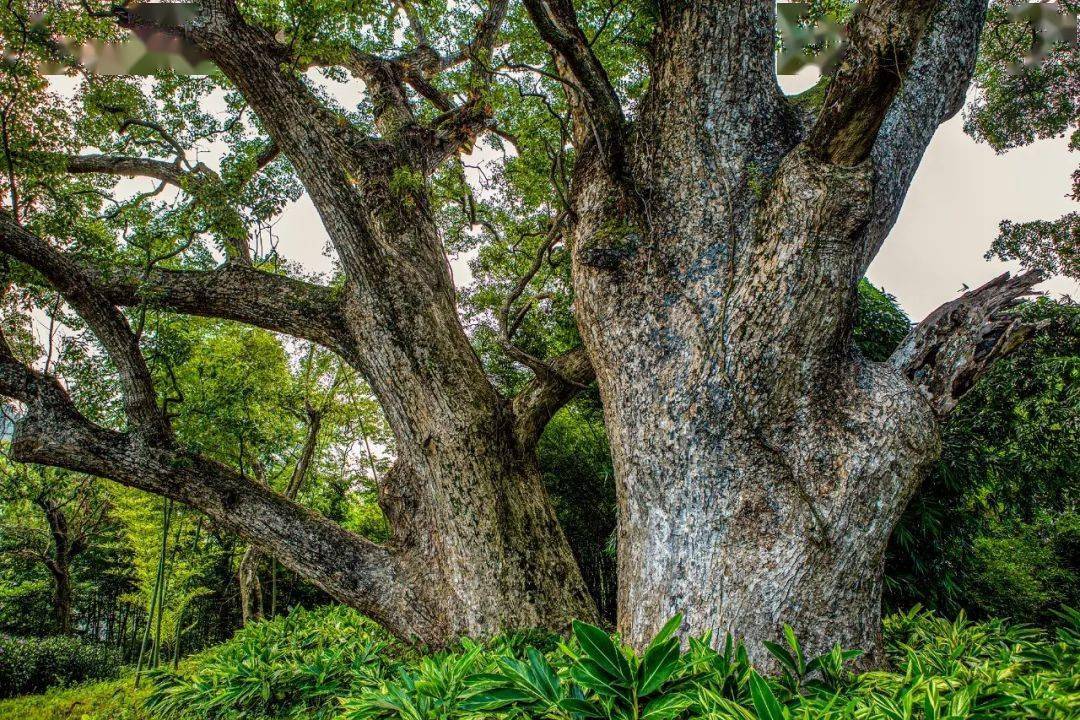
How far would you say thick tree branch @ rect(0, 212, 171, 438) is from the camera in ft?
12.0

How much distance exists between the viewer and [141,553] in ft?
28.9

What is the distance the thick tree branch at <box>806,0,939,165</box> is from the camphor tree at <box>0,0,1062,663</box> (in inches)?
0.4

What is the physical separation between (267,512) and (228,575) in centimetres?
1051

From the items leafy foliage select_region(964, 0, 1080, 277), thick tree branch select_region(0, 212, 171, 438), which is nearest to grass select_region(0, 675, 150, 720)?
thick tree branch select_region(0, 212, 171, 438)

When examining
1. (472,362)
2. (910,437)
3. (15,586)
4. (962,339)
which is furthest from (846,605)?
(15,586)

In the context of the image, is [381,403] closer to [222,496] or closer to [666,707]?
[222,496]

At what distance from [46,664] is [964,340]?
1378 centimetres

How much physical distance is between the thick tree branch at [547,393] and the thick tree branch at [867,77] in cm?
207

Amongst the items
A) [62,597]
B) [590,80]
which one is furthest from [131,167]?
[62,597]

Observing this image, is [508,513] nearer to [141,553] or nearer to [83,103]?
[83,103]

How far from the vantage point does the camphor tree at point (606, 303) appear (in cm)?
248

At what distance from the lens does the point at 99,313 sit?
3762mm

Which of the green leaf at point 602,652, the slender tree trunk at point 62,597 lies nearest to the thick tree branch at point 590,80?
the green leaf at point 602,652

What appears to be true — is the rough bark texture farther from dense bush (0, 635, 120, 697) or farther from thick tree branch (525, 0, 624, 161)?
dense bush (0, 635, 120, 697)
